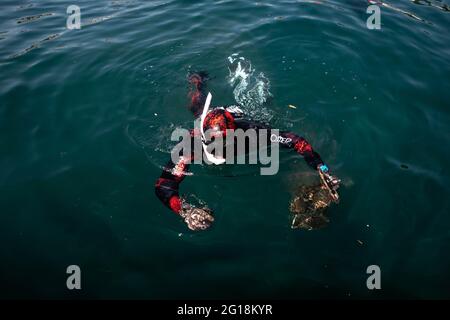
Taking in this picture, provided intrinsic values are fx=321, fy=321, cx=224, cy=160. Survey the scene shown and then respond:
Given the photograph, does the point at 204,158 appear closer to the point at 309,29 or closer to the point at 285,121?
the point at 285,121

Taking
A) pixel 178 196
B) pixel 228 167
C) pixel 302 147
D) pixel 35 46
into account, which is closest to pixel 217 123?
pixel 228 167

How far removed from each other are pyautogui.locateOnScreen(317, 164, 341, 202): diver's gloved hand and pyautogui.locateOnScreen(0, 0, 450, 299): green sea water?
28 centimetres

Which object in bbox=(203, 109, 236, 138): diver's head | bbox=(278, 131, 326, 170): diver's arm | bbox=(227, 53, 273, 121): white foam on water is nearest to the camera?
bbox=(203, 109, 236, 138): diver's head

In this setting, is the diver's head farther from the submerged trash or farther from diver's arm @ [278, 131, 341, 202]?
the submerged trash

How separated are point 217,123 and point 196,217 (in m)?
1.98

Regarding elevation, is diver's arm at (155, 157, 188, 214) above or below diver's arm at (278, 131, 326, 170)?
below

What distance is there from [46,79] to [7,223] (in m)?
4.88

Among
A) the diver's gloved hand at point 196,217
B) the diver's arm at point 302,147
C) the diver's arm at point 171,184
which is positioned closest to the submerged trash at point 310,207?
the diver's arm at point 302,147

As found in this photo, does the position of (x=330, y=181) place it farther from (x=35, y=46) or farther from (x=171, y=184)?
(x=35, y=46)

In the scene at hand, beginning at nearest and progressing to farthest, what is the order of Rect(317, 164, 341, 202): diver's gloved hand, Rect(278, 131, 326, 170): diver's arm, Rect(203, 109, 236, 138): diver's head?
Rect(317, 164, 341, 202): diver's gloved hand → Rect(203, 109, 236, 138): diver's head → Rect(278, 131, 326, 170): diver's arm

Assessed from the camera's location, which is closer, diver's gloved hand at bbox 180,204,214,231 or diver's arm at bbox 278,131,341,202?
diver's gloved hand at bbox 180,204,214,231

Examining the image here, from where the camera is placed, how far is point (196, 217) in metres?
6.09

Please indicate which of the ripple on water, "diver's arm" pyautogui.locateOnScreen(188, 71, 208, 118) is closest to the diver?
"diver's arm" pyautogui.locateOnScreen(188, 71, 208, 118)

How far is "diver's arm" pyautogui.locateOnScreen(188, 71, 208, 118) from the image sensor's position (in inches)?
339
